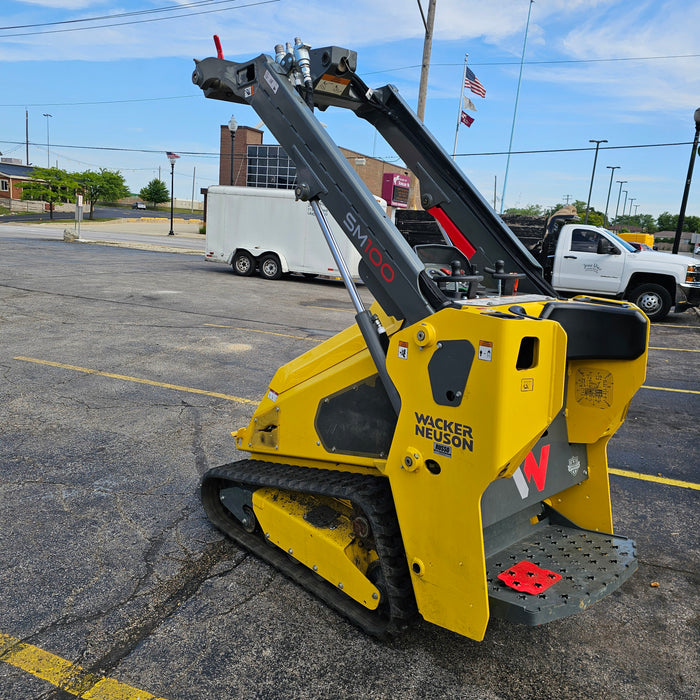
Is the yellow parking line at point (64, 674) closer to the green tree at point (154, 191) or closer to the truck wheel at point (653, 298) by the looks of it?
the truck wheel at point (653, 298)

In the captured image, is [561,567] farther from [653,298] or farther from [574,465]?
[653,298]

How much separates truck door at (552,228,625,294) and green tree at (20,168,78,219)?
5773 cm

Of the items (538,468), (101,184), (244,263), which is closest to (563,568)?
(538,468)

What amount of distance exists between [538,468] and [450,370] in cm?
106

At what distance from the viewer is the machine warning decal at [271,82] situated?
3.22 meters

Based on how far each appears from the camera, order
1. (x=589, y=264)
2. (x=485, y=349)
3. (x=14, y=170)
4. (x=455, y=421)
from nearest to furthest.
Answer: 1. (x=485, y=349)
2. (x=455, y=421)
3. (x=589, y=264)
4. (x=14, y=170)

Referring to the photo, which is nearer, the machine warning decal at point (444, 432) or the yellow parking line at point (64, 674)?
the machine warning decal at point (444, 432)

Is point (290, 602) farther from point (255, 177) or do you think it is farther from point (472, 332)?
point (255, 177)

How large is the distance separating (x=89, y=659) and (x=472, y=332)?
2276 mm

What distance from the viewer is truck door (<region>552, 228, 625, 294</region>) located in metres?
14.4

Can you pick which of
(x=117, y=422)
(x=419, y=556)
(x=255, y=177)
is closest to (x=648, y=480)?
(x=419, y=556)

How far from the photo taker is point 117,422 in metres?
5.76

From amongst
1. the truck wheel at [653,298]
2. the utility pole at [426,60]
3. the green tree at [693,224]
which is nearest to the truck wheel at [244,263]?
the utility pole at [426,60]

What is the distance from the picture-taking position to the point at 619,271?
47.2ft
